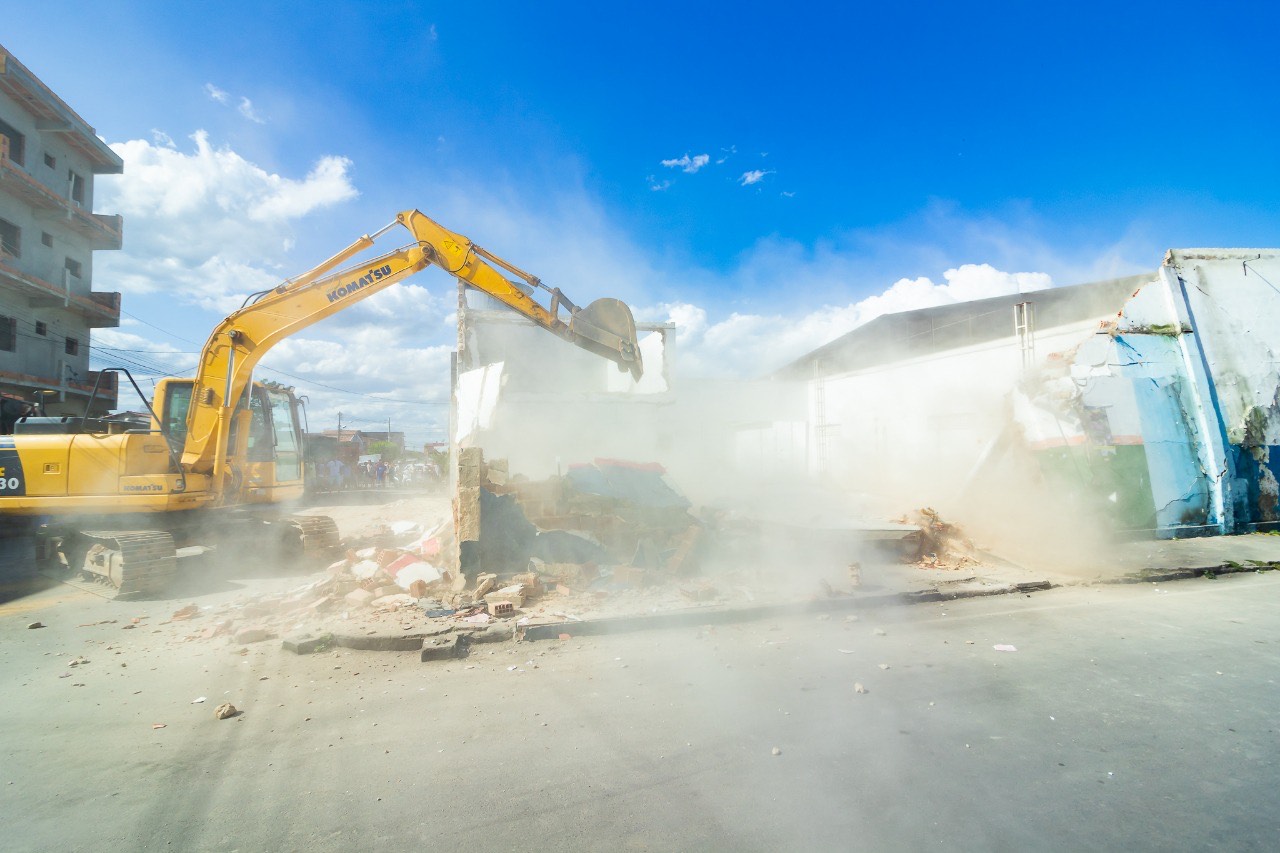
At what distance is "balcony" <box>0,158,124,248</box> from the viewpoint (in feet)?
61.0

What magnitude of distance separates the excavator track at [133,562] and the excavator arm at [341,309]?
38.5 inches

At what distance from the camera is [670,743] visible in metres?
3.32

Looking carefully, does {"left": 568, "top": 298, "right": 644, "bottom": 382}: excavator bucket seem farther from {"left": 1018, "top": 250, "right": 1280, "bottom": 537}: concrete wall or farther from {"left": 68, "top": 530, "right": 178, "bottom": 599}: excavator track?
{"left": 1018, "top": 250, "right": 1280, "bottom": 537}: concrete wall

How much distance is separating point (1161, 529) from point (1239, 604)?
12.1ft

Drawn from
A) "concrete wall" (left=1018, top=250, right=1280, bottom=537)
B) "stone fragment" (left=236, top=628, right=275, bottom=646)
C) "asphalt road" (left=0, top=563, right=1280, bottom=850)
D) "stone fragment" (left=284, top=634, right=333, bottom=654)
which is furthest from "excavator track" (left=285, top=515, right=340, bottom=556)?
"concrete wall" (left=1018, top=250, right=1280, bottom=537)

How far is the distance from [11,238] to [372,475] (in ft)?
51.5

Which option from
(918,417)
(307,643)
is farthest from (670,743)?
(918,417)

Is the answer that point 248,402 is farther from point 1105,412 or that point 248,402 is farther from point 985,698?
point 1105,412

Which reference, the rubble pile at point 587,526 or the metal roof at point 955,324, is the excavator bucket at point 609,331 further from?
the metal roof at point 955,324

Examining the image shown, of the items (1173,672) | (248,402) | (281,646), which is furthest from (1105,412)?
(248,402)

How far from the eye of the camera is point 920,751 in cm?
314

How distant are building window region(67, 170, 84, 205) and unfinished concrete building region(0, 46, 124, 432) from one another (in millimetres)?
35

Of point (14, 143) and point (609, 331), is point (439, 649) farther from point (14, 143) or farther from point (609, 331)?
point (14, 143)

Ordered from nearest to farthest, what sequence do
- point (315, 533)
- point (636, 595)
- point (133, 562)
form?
1. point (636, 595)
2. point (133, 562)
3. point (315, 533)
